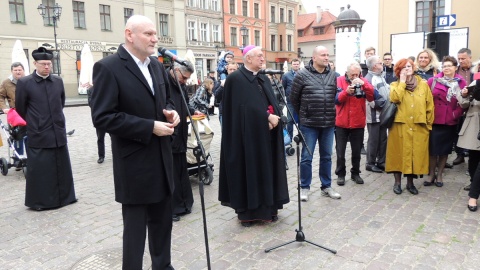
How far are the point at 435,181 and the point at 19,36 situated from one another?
29979 millimetres

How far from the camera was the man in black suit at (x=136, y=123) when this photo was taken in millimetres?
2789

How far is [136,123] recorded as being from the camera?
278 cm

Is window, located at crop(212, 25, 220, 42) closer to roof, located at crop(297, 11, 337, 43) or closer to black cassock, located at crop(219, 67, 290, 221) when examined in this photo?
→ roof, located at crop(297, 11, 337, 43)

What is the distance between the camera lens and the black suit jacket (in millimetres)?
2783

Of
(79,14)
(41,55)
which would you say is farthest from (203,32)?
(41,55)

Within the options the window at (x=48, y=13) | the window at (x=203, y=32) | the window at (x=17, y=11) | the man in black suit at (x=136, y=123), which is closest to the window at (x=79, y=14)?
the window at (x=48, y=13)

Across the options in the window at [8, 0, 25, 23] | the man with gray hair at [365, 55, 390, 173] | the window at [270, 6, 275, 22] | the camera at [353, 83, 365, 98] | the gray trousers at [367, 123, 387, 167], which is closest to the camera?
the camera at [353, 83, 365, 98]

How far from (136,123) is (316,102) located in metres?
3.21

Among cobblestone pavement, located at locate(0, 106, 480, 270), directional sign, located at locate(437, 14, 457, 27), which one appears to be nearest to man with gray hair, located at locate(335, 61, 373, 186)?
cobblestone pavement, located at locate(0, 106, 480, 270)

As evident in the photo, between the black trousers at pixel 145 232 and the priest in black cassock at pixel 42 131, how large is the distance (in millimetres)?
2862

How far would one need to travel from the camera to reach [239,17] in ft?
157

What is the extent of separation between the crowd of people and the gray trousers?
55 centimetres

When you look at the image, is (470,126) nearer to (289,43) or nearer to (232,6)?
(232,6)

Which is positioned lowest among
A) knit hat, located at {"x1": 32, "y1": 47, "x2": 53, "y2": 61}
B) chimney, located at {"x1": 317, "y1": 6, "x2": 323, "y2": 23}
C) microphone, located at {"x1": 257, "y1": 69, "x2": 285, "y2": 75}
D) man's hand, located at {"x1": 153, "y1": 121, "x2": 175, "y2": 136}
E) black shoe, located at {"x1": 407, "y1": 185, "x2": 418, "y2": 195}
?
black shoe, located at {"x1": 407, "y1": 185, "x2": 418, "y2": 195}
